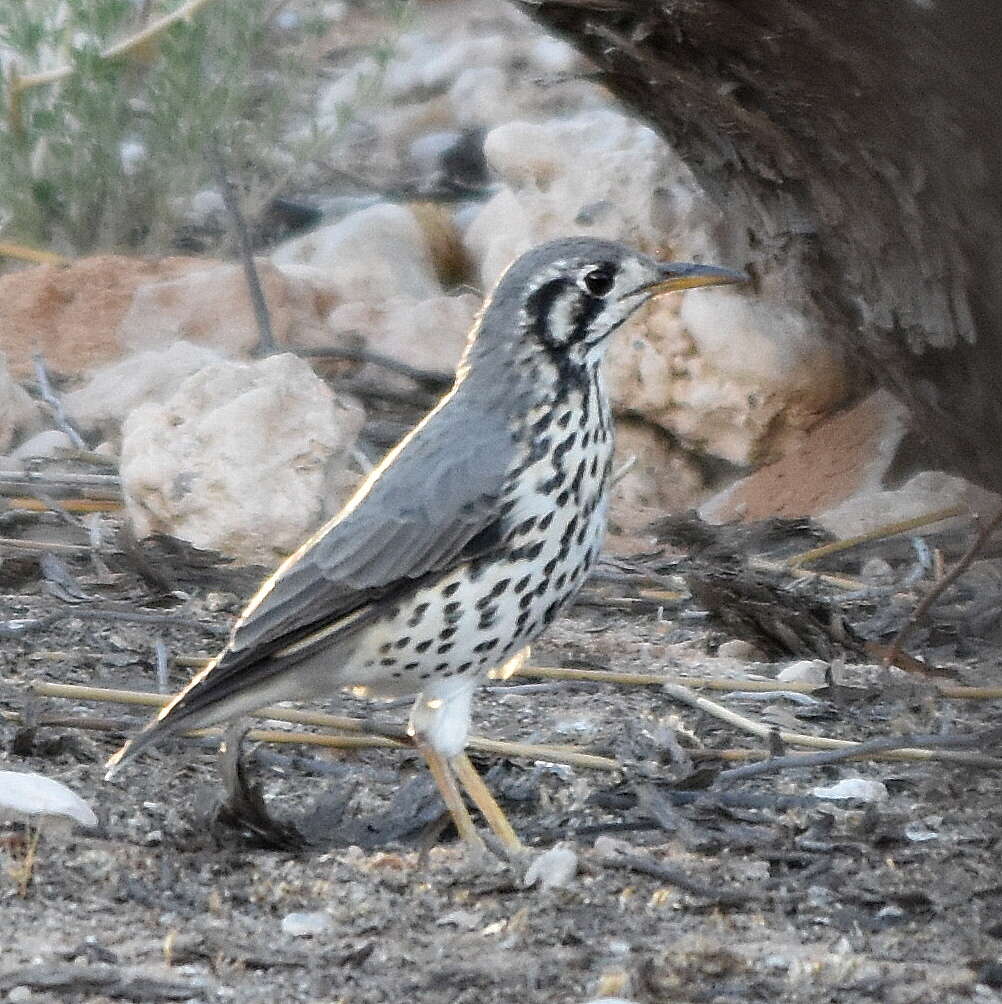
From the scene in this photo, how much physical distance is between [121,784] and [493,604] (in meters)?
0.99

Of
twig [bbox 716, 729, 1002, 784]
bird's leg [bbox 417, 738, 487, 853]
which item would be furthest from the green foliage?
twig [bbox 716, 729, 1002, 784]

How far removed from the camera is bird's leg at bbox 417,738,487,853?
177 inches

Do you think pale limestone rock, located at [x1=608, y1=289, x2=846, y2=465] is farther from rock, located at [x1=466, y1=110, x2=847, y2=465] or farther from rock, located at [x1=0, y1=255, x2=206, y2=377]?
rock, located at [x1=0, y1=255, x2=206, y2=377]

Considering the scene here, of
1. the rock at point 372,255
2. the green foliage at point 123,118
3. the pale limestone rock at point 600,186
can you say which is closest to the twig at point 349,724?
the pale limestone rock at point 600,186

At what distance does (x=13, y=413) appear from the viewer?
777cm

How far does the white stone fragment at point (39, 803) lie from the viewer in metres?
4.22

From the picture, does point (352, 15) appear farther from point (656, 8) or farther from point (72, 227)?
point (656, 8)

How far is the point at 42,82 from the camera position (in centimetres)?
839

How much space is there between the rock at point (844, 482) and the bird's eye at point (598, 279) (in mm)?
2327

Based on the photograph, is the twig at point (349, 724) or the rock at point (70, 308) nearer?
the twig at point (349, 724)

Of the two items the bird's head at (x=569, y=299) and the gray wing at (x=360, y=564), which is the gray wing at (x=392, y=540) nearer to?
the gray wing at (x=360, y=564)

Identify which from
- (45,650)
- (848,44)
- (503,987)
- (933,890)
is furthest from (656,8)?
(503,987)

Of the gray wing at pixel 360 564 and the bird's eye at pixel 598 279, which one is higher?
the bird's eye at pixel 598 279

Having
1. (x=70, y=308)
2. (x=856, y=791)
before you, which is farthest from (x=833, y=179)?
(x=70, y=308)
